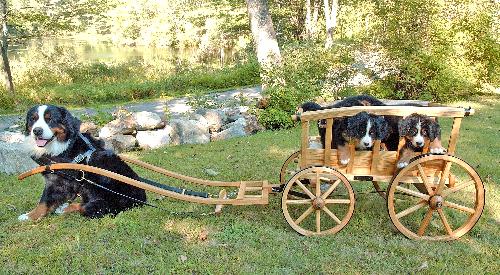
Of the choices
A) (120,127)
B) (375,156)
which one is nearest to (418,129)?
(375,156)

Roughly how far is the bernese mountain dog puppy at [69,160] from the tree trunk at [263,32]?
7.04m

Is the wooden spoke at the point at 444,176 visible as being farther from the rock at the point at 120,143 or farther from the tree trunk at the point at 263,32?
the tree trunk at the point at 263,32

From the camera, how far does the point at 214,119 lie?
9.64 metres

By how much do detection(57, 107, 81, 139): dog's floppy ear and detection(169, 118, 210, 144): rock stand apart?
166 inches

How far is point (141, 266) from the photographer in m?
3.60

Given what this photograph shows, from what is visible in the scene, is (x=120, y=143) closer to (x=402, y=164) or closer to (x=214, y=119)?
(x=214, y=119)

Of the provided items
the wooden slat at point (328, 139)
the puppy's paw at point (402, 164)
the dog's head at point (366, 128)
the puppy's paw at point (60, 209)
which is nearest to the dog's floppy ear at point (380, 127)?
the dog's head at point (366, 128)

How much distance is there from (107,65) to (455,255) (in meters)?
20.4

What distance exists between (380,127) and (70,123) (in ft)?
10.5

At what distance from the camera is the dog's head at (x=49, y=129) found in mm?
4121

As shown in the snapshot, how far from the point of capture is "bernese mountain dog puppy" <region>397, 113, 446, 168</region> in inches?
155

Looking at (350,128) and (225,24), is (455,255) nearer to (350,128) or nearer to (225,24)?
(350,128)

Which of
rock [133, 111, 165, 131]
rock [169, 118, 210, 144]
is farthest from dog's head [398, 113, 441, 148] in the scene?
rock [133, 111, 165, 131]

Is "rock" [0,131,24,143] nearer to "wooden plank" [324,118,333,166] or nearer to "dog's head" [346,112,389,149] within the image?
"wooden plank" [324,118,333,166]
